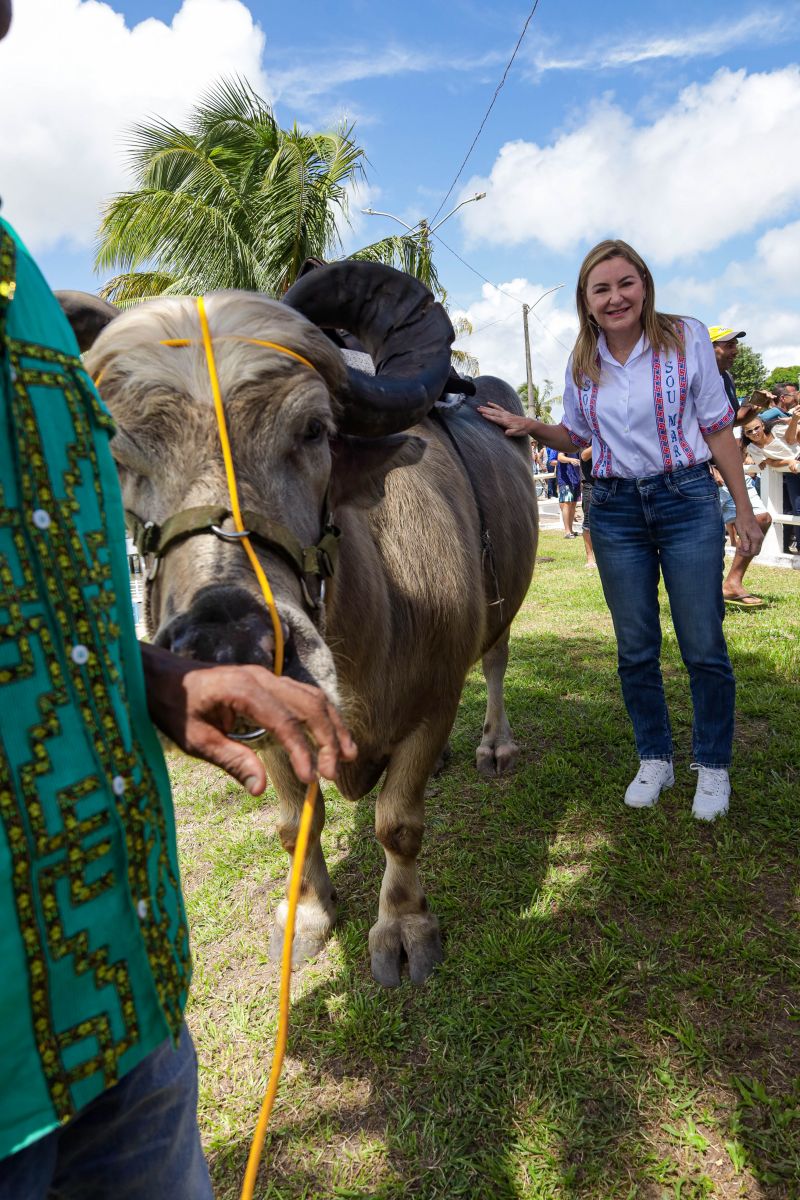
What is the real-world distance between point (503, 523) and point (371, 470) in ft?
5.82

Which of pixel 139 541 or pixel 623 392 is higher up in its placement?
pixel 623 392

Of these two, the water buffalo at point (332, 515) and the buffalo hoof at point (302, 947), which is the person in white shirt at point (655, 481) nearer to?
the water buffalo at point (332, 515)

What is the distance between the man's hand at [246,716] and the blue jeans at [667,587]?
8.95ft

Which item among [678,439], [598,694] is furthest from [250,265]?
[678,439]

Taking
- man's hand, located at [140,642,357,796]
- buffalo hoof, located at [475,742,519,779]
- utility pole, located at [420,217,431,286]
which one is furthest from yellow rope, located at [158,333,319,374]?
utility pole, located at [420,217,431,286]

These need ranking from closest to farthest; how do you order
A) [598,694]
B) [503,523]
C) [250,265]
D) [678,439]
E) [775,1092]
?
[775,1092]
[678,439]
[503,523]
[598,694]
[250,265]

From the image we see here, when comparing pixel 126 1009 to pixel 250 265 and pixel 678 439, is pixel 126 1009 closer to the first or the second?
pixel 678 439

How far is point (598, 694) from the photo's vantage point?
207 inches

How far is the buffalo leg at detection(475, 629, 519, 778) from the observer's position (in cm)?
429

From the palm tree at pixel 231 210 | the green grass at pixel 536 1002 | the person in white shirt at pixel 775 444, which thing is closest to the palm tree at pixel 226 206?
the palm tree at pixel 231 210

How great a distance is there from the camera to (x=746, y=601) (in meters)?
7.23

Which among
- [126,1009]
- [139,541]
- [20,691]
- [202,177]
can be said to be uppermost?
[202,177]

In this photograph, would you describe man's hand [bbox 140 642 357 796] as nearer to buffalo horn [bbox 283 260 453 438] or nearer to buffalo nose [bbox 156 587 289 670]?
buffalo nose [bbox 156 587 289 670]

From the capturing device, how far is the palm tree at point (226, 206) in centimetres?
1331
